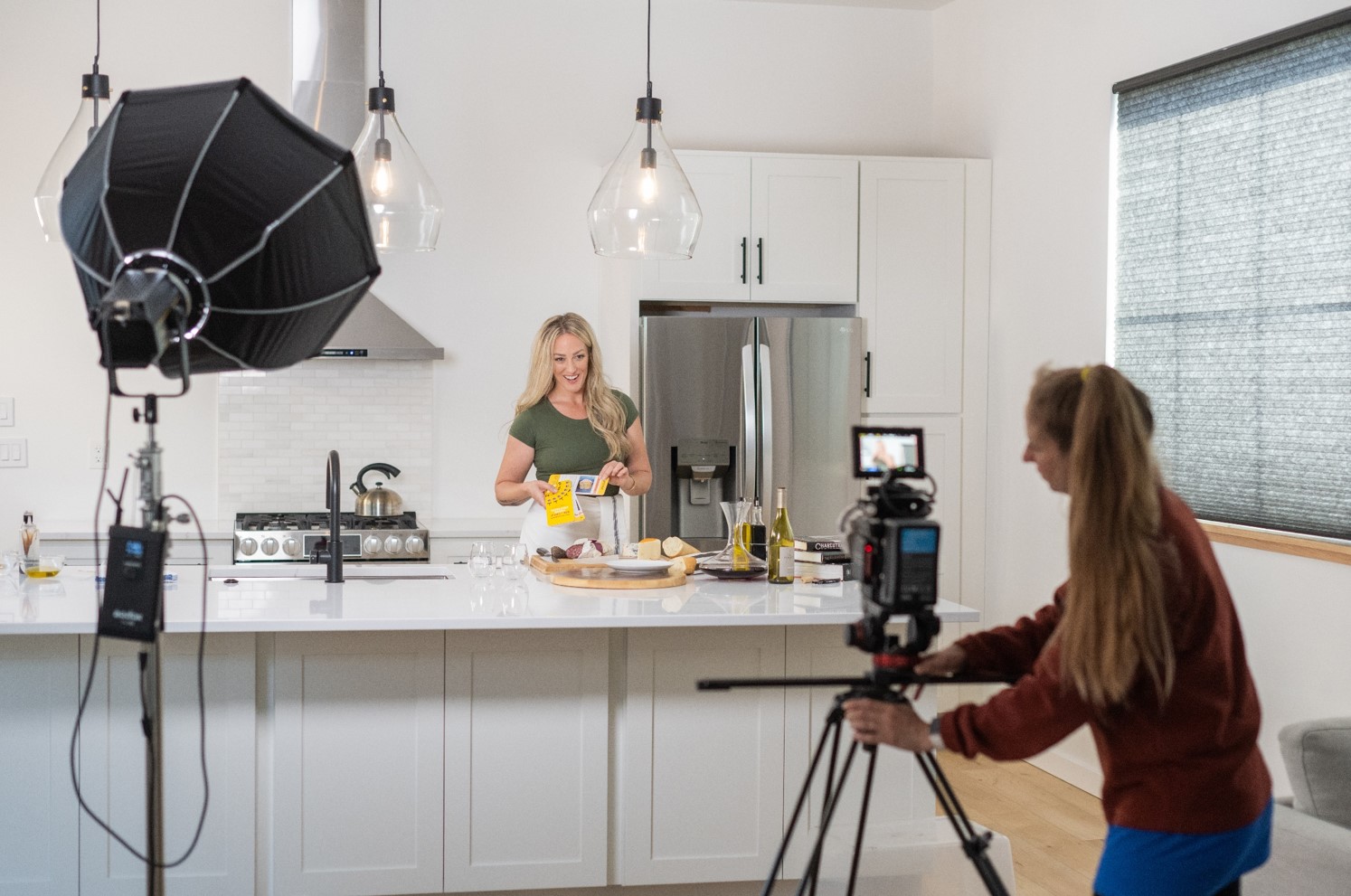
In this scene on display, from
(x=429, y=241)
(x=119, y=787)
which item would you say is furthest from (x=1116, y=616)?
(x=119, y=787)

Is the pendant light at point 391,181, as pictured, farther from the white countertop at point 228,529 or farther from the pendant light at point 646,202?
the white countertop at point 228,529

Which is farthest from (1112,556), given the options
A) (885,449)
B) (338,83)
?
(338,83)

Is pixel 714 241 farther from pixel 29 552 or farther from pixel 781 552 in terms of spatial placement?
pixel 29 552

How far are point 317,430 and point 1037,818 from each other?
3244mm

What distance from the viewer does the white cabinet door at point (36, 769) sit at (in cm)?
287

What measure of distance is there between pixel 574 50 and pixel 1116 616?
4.40 meters

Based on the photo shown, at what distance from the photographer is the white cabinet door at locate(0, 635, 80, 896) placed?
287cm

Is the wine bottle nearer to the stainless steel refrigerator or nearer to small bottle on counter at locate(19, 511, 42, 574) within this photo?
the stainless steel refrigerator

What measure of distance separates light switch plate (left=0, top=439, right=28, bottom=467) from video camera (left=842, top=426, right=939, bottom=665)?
4.32m

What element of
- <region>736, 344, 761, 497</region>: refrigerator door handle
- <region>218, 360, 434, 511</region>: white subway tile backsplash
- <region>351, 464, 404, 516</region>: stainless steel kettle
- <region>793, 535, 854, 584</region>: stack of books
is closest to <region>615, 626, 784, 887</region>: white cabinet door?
<region>793, 535, 854, 584</region>: stack of books

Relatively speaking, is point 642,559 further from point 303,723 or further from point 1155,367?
point 1155,367

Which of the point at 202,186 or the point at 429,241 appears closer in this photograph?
the point at 202,186

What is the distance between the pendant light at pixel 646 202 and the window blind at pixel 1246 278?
1.82 m

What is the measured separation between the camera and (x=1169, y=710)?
160 centimetres
